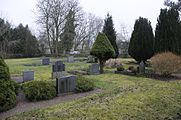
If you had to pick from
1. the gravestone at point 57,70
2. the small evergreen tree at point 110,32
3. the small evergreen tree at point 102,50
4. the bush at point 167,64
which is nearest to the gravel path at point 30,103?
the gravestone at point 57,70

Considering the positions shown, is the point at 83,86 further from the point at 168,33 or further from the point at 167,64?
the point at 168,33

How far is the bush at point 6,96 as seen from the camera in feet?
24.2

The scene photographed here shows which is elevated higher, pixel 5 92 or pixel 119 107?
pixel 5 92

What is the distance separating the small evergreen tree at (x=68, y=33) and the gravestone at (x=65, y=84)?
1299 inches

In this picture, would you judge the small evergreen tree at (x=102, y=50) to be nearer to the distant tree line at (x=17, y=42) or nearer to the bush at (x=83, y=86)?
the bush at (x=83, y=86)

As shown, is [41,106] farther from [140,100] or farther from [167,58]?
[167,58]

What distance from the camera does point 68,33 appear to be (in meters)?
45.1

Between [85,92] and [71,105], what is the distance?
2.14 m

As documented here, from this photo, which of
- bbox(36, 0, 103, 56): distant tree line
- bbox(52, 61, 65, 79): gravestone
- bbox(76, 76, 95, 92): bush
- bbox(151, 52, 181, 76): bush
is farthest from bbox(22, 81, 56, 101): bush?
bbox(36, 0, 103, 56): distant tree line

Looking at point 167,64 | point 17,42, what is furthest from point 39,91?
point 17,42

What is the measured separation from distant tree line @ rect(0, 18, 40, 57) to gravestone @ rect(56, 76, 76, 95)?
121 feet

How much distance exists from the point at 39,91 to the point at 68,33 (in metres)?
36.9

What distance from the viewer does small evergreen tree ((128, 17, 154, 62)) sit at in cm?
2138

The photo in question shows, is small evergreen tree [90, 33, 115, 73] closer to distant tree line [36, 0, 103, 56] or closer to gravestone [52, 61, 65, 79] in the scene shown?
gravestone [52, 61, 65, 79]
